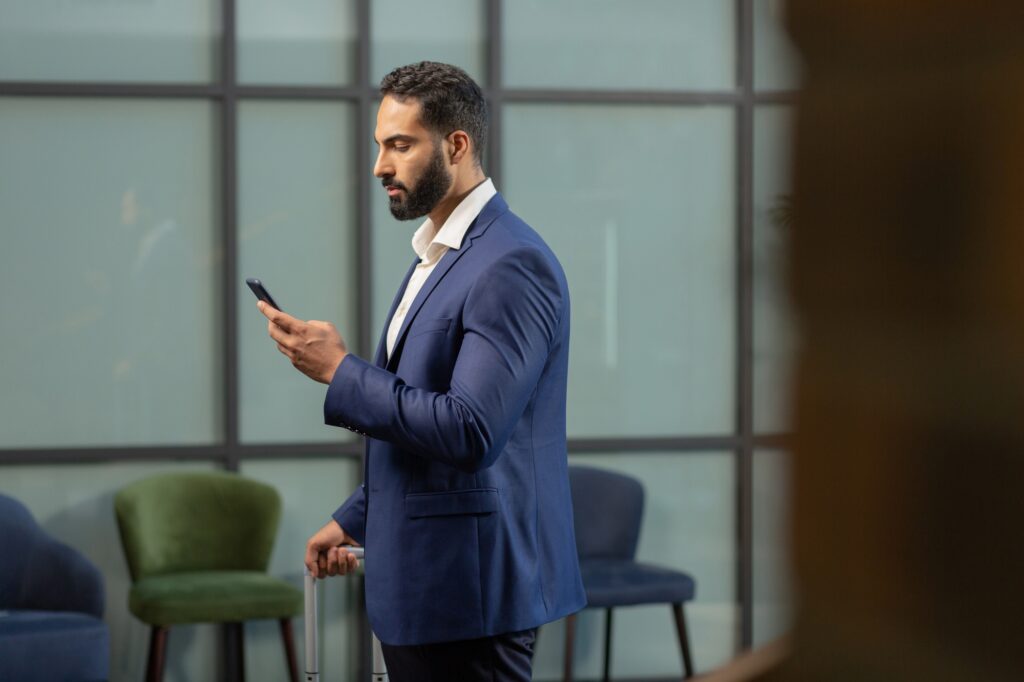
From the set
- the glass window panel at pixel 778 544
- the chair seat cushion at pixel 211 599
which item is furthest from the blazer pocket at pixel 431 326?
the chair seat cushion at pixel 211 599

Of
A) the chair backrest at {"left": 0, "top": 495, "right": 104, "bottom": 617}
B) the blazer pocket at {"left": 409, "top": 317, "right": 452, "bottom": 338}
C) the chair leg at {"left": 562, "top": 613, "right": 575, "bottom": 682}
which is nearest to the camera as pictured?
the blazer pocket at {"left": 409, "top": 317, "right": 452, "bottom": 338}

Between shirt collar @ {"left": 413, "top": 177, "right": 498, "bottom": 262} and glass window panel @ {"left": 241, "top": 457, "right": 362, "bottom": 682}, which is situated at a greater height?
shirt collar @ {"left": 413, "top": 177, "right": 498, "bottom": 262}

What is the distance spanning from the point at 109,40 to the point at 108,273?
84cm

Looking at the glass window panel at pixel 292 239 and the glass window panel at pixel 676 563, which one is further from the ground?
the glass window panel at pixel 292 239

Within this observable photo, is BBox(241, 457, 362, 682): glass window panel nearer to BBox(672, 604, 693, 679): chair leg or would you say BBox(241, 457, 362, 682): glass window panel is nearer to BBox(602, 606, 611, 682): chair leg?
BBox(602, 606, 611, 682): chair leg

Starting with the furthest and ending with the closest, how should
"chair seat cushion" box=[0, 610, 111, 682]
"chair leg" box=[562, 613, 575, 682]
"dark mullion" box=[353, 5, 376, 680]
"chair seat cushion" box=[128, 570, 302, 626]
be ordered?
1. "dark mullion" box=[353, 5, 376, 680]
2. "chair leg" box=[562, 613, 575, 682]
3. "chair seat cushion" box=[128, 570, 302, 626]
4. "chair seat cushion" box=[0, 610, 111, 682]

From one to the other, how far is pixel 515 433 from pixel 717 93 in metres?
3.56

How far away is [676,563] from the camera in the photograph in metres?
5.18

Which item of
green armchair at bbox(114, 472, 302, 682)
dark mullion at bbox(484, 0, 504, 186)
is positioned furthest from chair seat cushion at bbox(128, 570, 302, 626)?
dark mullion at bbox(484, 0, 504, 186)

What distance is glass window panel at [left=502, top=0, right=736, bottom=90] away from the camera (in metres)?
5.09

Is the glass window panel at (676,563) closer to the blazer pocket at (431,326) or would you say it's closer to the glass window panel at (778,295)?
the blazer pocket at (431,326)

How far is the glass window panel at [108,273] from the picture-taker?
4773 millimetres

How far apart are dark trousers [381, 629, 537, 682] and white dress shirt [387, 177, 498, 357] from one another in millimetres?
424

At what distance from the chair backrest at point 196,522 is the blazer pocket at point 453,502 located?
296 centimetres
